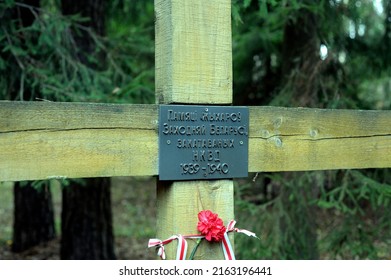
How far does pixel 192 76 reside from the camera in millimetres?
2172

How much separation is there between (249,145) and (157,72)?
1.66 ft

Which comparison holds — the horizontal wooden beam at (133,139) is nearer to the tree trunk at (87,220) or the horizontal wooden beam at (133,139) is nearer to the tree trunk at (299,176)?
the tree trunk at (299,176)

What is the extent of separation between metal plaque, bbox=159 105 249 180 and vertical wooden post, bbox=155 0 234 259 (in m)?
0.05

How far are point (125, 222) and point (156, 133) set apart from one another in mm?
9646

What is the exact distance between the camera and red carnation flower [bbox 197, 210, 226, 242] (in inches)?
84.9

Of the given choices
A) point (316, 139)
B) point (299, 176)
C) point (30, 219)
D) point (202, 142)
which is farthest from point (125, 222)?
point (202, 142)

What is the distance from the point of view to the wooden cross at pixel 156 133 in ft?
6.07

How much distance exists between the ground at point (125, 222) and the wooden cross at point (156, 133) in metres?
5.77

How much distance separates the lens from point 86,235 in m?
6.43

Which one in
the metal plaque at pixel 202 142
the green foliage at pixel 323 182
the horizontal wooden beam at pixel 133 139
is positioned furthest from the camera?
the green foliage at pixel 323 182

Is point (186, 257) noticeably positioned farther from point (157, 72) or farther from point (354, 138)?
point (354, 138)

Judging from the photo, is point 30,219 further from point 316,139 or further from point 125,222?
point 316,139

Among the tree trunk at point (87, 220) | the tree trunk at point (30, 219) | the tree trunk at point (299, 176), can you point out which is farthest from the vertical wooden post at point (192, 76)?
the tree trunk at point (30, 219)

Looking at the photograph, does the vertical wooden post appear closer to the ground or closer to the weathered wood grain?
the weathered wood grain
